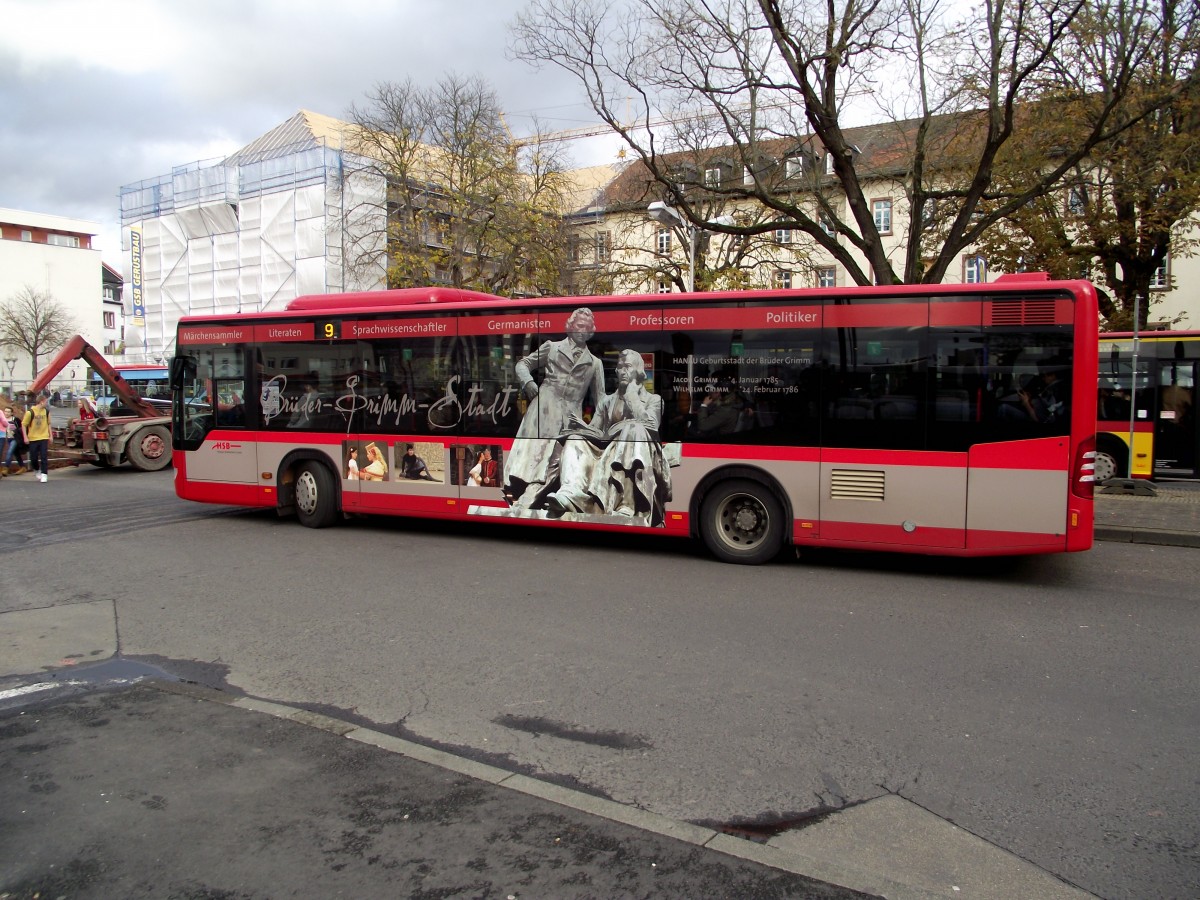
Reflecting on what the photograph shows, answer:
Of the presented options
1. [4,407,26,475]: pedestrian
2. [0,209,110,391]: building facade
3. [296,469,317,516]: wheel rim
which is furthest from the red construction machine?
[0,209,110,391]: building facade

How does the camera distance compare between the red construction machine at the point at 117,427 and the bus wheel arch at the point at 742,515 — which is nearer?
the bus wheel arch at the point at 742,515

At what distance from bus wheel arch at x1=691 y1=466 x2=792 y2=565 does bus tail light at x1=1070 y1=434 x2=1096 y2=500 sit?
103 inches

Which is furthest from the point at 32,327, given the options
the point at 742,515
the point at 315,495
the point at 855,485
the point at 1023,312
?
the point at 1023,312

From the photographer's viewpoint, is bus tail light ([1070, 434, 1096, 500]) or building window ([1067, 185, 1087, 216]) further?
building window ([1067, 185, 1087, 216])

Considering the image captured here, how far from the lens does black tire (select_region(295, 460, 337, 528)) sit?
37.5 feet

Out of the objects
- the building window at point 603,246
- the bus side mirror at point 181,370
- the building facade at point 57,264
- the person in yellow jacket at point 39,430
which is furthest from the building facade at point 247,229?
the building facade at point 57,264

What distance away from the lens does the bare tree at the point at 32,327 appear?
52250 mm

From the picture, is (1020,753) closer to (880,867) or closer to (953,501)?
(880,867)

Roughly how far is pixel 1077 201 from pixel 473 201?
64.7 feet

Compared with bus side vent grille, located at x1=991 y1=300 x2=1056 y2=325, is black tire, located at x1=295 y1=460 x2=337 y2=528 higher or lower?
lower

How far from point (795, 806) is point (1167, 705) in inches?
106

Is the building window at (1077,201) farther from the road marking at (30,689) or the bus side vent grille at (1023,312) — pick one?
the road marking at (30,689)

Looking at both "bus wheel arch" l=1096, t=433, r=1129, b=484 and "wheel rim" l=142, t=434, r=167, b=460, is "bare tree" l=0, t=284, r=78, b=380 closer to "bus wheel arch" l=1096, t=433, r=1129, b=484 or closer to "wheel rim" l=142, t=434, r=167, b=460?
"wheel rim" l=142, t=434, r=167, b=460

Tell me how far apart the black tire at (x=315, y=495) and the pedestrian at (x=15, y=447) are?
35.9ft
